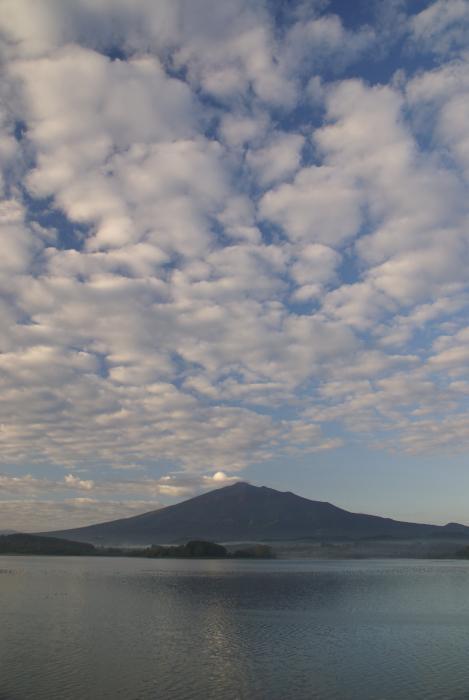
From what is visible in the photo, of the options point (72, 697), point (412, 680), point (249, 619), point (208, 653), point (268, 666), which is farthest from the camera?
point (249, 619)

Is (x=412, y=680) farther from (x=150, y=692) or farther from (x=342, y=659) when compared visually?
(x=150, y=692)

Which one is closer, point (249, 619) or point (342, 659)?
point (342, 659)

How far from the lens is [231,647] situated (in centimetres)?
4078

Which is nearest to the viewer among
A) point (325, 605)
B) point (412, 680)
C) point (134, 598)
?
point (412, 680)

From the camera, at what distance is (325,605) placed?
6625 centimetres

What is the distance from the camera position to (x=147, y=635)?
148 ft

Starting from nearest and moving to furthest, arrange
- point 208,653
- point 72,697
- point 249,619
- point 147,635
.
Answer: point 72,697 < point 208,653 < point 147,635 < point 249,619

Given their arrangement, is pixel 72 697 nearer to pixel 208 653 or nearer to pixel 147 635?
pixel 208 653

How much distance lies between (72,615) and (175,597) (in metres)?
21.3

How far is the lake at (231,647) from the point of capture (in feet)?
98.2

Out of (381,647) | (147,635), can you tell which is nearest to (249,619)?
(147,635)

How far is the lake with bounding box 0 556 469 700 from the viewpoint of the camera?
29.9 meters

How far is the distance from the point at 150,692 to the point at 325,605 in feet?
136

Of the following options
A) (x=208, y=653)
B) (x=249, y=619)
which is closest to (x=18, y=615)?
(x=249, y=619)
